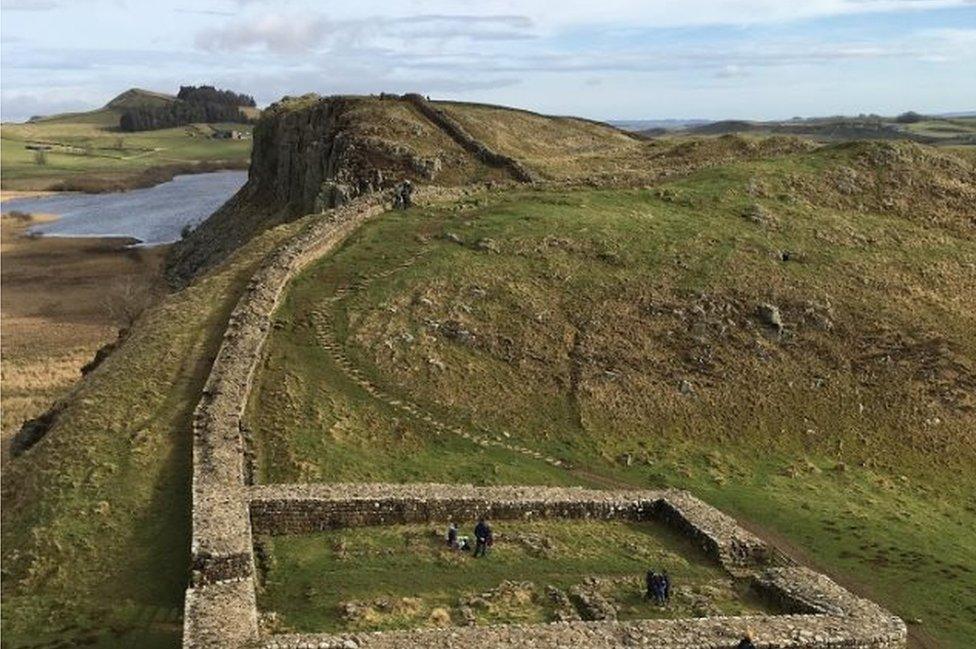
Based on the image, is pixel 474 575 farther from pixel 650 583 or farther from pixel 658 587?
pixel 658 587

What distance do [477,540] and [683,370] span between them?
1808cm

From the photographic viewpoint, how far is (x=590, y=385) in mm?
37469

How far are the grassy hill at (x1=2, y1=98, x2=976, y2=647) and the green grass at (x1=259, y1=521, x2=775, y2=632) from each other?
562mm

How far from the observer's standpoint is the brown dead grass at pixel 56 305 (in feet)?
176

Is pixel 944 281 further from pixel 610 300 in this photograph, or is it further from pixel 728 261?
pixel 610 300

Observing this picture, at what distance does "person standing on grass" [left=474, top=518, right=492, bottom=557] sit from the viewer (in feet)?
78.1

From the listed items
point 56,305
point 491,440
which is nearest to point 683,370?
point 491,440

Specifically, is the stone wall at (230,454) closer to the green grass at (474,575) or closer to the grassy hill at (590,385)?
the grassy hill at (590,385)

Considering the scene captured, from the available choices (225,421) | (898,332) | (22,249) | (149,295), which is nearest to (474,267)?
(225,421)

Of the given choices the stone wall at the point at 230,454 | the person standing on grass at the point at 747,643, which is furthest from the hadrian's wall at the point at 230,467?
the person standing on grass at the point at 747,643

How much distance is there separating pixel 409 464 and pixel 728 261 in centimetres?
2360

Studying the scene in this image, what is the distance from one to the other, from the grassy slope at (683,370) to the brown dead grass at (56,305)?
1895cm

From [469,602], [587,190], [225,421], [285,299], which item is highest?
[587,190]

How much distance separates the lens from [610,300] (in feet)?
140
